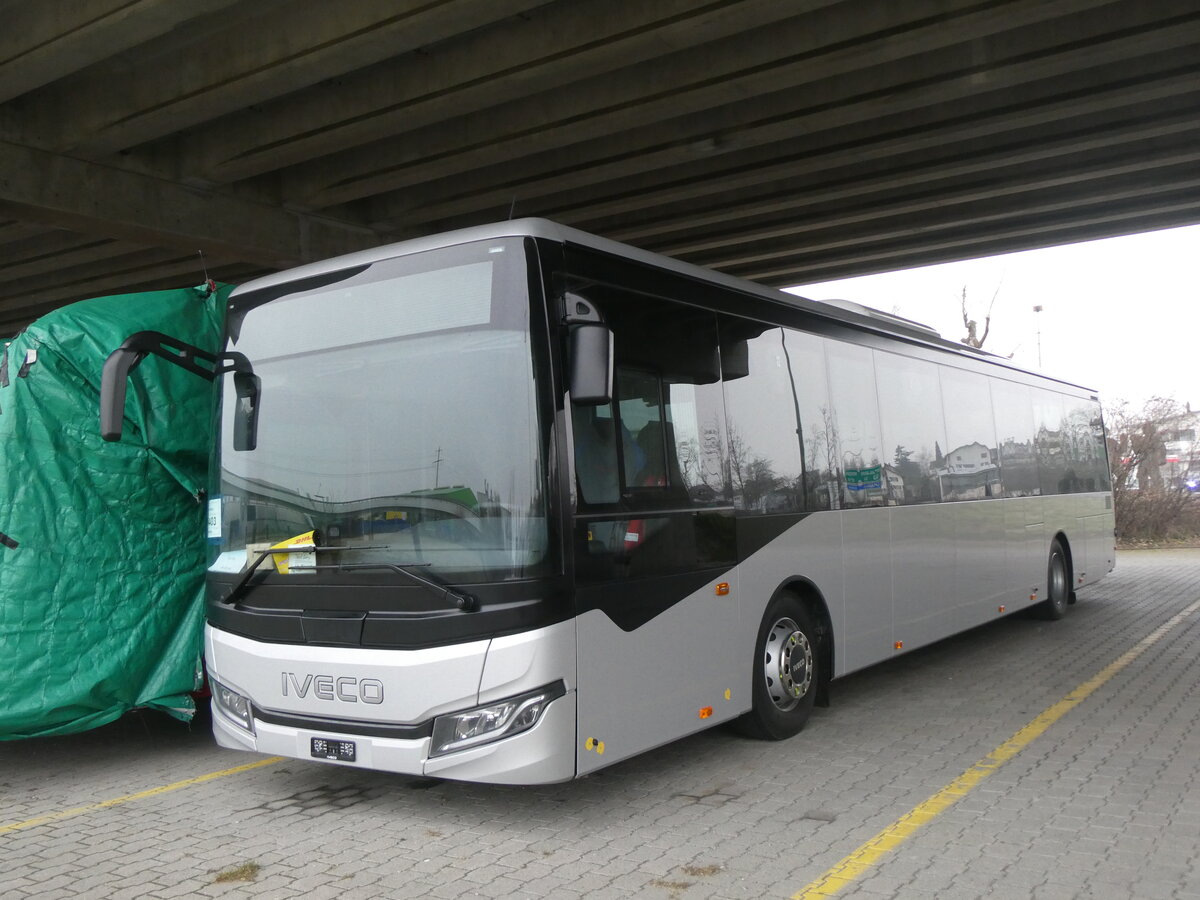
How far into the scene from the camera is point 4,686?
20.7 feet

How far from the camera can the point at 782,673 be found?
22.6 ft

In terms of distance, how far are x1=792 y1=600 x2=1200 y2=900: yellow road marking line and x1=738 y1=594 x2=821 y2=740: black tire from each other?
1.19 m

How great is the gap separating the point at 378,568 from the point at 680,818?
78.3 inches

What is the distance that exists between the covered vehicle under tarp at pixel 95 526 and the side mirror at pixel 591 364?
9.10 ft

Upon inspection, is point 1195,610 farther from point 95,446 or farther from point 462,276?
point 95,446

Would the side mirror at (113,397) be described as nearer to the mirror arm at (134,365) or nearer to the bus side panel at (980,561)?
the mirror arm at (134,365)

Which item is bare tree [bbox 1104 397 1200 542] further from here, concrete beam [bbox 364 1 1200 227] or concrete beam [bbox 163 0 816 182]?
concrete beam [bbox 163 0 816 182]

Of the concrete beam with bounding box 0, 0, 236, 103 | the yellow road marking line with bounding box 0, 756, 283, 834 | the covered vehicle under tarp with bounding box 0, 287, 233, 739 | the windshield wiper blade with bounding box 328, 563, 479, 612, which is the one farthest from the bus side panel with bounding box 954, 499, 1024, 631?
the concrete beam with bounding box 0, 0, 236, 103

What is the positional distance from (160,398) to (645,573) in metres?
3.54

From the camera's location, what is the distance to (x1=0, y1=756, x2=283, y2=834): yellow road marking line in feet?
18.8

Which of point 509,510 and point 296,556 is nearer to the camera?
point 509,510

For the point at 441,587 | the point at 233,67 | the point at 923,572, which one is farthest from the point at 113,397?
the point at 923,572

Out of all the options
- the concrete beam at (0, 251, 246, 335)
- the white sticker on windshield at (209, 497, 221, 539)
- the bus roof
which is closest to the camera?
the bus roof

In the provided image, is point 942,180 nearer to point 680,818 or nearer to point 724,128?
point 724,128
